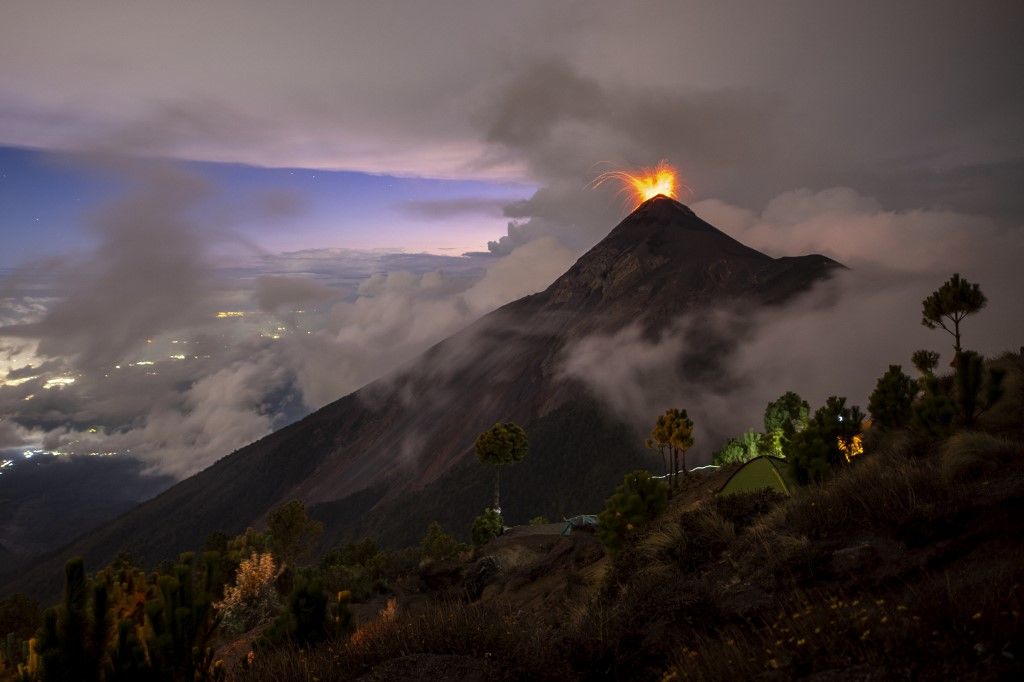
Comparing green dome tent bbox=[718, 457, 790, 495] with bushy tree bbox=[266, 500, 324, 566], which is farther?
bushy tree bbox=[266, 500, 324, 566]

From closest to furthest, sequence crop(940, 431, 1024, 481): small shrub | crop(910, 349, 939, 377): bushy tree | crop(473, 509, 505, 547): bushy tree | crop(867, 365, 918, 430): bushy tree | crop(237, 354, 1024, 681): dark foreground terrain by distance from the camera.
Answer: crop(237, 354, 1024, 681): dark foreground terrain < crop(940, 431, 1024, 481): small shrub < crop(867, 365, 918, 430): bushy tree < crop(910, 349, 939, 377): bushy tree < crop(473, 509, 505, 547): bushy tree

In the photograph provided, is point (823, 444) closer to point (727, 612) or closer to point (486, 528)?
point (727, 612)

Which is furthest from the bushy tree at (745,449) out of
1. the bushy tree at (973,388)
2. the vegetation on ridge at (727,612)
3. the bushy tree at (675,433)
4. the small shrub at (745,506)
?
the vegetation on ridge at (727,612)

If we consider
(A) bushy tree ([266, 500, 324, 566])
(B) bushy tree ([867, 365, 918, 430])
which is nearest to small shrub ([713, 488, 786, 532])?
(B) bushy tree ([867, 365, 918, 430])

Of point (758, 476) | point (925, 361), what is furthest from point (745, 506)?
point (925, 361)

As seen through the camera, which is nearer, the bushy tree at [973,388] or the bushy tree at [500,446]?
the bushy tree at [973,388]

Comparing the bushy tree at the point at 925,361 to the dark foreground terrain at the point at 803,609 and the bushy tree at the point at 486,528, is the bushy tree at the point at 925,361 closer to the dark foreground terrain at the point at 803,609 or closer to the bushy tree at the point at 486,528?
the dark foreground terrain at the point at 803,609

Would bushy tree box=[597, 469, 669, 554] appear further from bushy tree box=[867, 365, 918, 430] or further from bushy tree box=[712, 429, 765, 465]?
bushy tree box=[712, 429, 765, 465]
